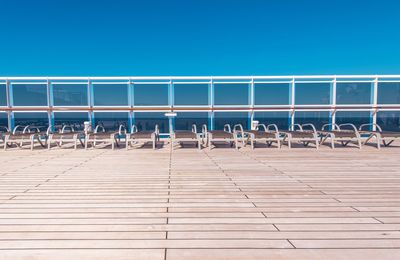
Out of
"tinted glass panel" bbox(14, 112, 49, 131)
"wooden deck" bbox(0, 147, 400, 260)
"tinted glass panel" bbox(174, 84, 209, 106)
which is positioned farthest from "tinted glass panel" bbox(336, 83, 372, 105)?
"tinted glass panel" bbox(14, 112, 49, 131)

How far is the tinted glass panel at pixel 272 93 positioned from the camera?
8.97 m

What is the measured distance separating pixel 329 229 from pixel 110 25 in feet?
58.7

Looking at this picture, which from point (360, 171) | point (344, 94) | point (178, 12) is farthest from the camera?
point (178, 12)

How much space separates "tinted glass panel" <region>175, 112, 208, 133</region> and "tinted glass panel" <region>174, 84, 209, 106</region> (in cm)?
36

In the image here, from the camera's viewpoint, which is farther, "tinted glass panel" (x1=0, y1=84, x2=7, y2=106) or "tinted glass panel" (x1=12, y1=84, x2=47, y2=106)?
"tinted glass panel" (x1=12, y1=84, x2=47, y2=106)

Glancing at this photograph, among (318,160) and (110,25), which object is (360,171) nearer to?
(318,160)

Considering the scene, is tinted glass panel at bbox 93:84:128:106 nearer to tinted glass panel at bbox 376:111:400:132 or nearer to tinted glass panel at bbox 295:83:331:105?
tinted glass panel at bbox 295:83:331:105

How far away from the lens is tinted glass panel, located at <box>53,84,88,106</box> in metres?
8.45

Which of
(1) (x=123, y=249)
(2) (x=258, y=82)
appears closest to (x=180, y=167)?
(1) (x=123, y=249)

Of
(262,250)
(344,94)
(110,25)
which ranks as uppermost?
(110,25)

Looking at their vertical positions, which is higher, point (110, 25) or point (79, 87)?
point (110, 25)

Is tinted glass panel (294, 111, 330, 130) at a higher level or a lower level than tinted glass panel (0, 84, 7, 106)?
lower

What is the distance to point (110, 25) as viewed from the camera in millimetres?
→ 17016

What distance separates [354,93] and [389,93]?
3.21 feet
